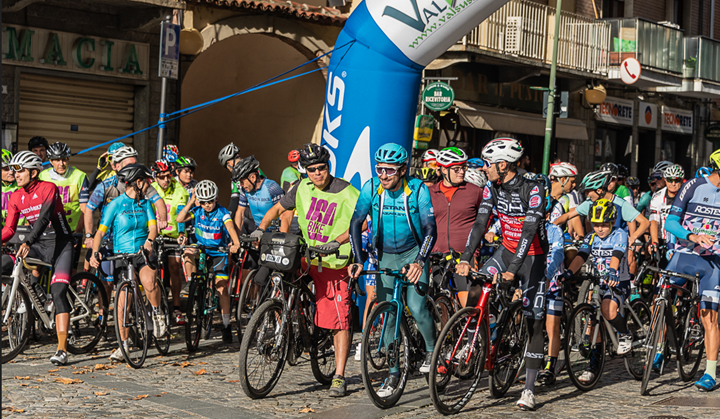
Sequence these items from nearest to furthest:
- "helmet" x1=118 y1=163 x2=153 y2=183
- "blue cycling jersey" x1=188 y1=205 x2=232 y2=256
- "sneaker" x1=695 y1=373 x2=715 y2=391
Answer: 1. "sneaker" x1=695 y1=373 x2=715 y2=391
2. "helmet" x1=118 y1=163 x2=153 y2=183
3. "blue cycling jersey" x1=188 y1=205 x2=232 y2=256

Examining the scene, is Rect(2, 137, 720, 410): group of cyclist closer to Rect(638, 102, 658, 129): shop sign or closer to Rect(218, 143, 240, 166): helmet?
Rect(218, 143, 240, 166): helmet

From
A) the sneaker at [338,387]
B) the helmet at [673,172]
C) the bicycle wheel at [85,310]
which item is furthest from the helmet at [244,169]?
the helmet at [673,172]

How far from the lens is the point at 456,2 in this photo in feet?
32.3

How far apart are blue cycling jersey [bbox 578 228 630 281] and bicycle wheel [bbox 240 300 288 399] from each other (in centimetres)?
316

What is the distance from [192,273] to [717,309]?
498 centimetres

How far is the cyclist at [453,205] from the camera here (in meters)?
8.58

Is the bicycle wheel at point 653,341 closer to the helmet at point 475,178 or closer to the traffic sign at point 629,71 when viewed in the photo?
the helmet at point 475,178

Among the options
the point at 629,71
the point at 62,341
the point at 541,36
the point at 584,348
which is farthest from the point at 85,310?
the point at 629,71

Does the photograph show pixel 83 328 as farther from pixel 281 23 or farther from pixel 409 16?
pixel 281 23

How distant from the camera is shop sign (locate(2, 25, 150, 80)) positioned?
14133mm

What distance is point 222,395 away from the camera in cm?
662

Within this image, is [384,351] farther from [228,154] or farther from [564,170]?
[564,170]

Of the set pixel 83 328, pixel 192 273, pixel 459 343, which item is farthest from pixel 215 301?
pixel 459 343

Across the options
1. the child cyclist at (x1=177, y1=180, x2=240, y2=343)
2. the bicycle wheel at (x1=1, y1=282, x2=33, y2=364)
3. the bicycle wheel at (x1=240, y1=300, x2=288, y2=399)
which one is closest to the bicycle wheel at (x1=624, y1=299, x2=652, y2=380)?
the bicycle wheel at (x1=240, y1=300, x2=288, y2=399)
